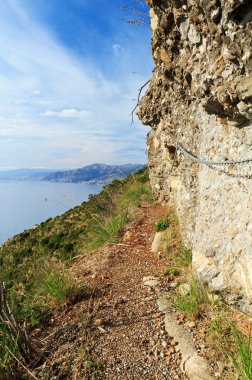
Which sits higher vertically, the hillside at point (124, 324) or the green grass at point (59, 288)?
the green grass at point (59, 288)

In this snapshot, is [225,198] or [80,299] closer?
Result: [225,198]

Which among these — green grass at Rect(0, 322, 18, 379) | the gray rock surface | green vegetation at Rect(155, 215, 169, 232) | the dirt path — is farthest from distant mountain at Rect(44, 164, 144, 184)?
green grass at Rect(0, 322, 18, 379)

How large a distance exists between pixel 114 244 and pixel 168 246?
1341mm

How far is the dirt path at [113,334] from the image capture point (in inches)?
130

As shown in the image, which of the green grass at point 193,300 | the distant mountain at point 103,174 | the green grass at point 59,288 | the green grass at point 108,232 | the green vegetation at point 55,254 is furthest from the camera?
the distant mountain at point 103,174

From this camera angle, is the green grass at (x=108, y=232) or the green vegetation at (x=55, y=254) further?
the green grass at (x=108, y=232)

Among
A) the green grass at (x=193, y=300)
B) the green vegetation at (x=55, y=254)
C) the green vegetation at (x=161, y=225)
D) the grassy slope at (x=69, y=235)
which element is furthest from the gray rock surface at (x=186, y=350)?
the grassy slope at (x=69, y=235)

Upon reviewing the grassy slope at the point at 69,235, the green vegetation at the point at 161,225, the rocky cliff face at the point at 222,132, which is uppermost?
Result: the rocky cliff face at the point at 222,132

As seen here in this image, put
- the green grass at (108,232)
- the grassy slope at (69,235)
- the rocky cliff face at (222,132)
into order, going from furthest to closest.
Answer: the grassy slope at (69,235) → the green grass at (108,232) → the rocky cliff face at (222,132)

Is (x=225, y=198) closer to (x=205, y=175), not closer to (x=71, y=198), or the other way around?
(x=205, y=175)

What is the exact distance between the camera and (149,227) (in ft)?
26.2

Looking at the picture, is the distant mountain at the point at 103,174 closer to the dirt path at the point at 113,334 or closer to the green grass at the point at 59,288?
the dirt path at the point at 113,334

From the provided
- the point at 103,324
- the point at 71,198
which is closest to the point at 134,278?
the point at 103,324

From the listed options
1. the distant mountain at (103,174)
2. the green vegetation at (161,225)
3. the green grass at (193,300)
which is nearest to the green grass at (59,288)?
the green grass at (193,300)
